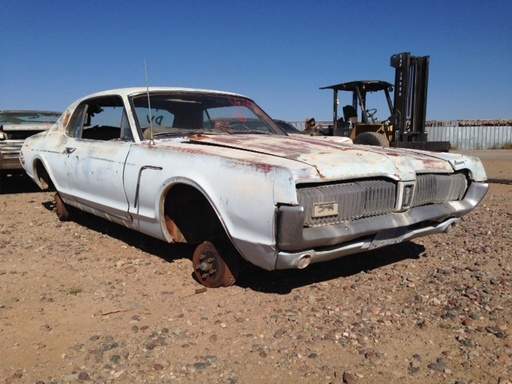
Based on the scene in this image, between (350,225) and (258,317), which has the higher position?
(350,225)

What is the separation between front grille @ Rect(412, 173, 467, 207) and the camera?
325cm

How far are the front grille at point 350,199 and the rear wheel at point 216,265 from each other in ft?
2.43

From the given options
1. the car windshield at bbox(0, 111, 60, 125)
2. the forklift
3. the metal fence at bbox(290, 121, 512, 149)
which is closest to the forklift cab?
the forklift

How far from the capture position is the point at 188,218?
354cm

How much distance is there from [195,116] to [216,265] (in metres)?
1.55

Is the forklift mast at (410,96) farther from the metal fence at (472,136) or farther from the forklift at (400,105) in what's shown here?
the metal fence at (472,136)

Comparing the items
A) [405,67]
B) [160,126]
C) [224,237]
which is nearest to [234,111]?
[160,126]

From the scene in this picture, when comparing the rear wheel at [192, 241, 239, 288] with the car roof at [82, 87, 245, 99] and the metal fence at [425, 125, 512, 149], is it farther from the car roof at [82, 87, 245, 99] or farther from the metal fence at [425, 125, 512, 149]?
the metal fence at [425, 125, 512, 149]

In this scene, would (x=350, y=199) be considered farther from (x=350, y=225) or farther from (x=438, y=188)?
(x=438, y=188)

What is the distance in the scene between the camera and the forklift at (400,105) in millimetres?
11258

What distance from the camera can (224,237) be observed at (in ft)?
10.8

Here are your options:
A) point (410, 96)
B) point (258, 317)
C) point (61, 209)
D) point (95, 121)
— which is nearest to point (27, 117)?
point (61, 209)

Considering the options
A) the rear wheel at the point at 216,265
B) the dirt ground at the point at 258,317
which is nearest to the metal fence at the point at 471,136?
the dirt ground at the point at 258,317

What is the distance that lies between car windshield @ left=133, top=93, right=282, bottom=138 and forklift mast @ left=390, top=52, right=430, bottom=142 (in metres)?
7.72
